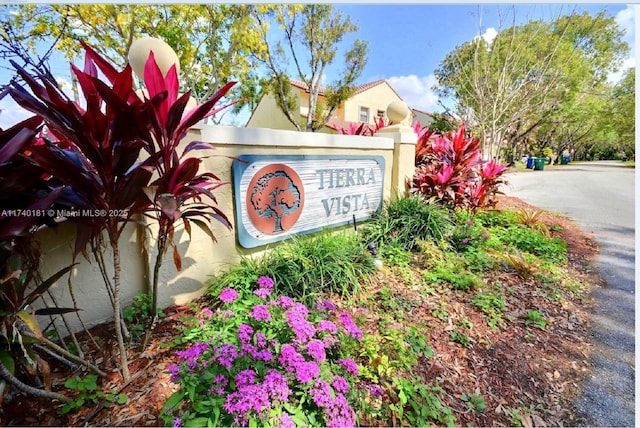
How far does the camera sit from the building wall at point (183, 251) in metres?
1.48

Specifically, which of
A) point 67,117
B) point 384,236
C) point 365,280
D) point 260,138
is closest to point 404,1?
point 260,138

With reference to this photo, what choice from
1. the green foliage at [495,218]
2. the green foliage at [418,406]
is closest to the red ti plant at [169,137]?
the green foliage at [418,406]

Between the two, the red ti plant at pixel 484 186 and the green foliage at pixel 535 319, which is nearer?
the green foliage at pixel 535 319

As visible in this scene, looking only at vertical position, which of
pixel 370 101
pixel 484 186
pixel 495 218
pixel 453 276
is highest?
pixel 370 101

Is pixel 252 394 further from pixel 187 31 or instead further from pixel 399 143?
pixel 187 31

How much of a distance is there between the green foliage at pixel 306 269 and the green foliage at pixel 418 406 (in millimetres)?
786

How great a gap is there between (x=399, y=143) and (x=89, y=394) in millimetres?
3456

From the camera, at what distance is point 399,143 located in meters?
3.44

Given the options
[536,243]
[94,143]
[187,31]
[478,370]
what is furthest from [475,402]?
[187,31]

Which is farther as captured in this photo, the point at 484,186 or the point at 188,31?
the point at 188,31

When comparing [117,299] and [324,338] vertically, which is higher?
[117,299]

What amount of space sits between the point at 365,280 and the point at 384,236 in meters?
0.87

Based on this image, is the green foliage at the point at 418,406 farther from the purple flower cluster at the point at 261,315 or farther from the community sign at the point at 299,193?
the community sign at the point at 299,193

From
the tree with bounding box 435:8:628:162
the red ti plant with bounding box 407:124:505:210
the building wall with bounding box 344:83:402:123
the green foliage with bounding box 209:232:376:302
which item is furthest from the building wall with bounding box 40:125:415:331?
the building wall with bounding box 344:83:402:123
